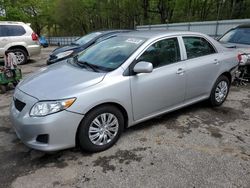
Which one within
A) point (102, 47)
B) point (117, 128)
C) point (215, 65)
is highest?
point (102, 47)

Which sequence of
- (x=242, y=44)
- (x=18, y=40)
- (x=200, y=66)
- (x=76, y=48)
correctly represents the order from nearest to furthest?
(x=200, y=66)
(x=242, y=44)
(x=76, y=48)
(x=18, y=40)

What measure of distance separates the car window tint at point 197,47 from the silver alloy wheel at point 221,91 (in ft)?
2.30

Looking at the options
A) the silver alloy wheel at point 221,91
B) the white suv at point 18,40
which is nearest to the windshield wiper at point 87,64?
the silver alloy wheel at point 221,91

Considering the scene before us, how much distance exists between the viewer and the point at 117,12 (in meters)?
25.3

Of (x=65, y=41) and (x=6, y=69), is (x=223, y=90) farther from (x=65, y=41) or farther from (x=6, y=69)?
(x=65, y=41)

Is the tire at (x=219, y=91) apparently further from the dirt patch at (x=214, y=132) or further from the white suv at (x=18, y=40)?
the white suv at (x=18, y=40)

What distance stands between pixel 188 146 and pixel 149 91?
94cm

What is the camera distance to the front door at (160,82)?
3.15 m

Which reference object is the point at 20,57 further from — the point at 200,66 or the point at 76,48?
the point at 200,66

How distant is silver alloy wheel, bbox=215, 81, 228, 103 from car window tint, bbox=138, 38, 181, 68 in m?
1.30

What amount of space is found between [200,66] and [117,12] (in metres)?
23.2

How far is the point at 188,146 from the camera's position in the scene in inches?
123

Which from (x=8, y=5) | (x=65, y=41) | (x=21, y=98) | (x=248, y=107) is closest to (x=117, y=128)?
(x=21, y=98)

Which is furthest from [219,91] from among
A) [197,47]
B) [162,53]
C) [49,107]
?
[49,107]
